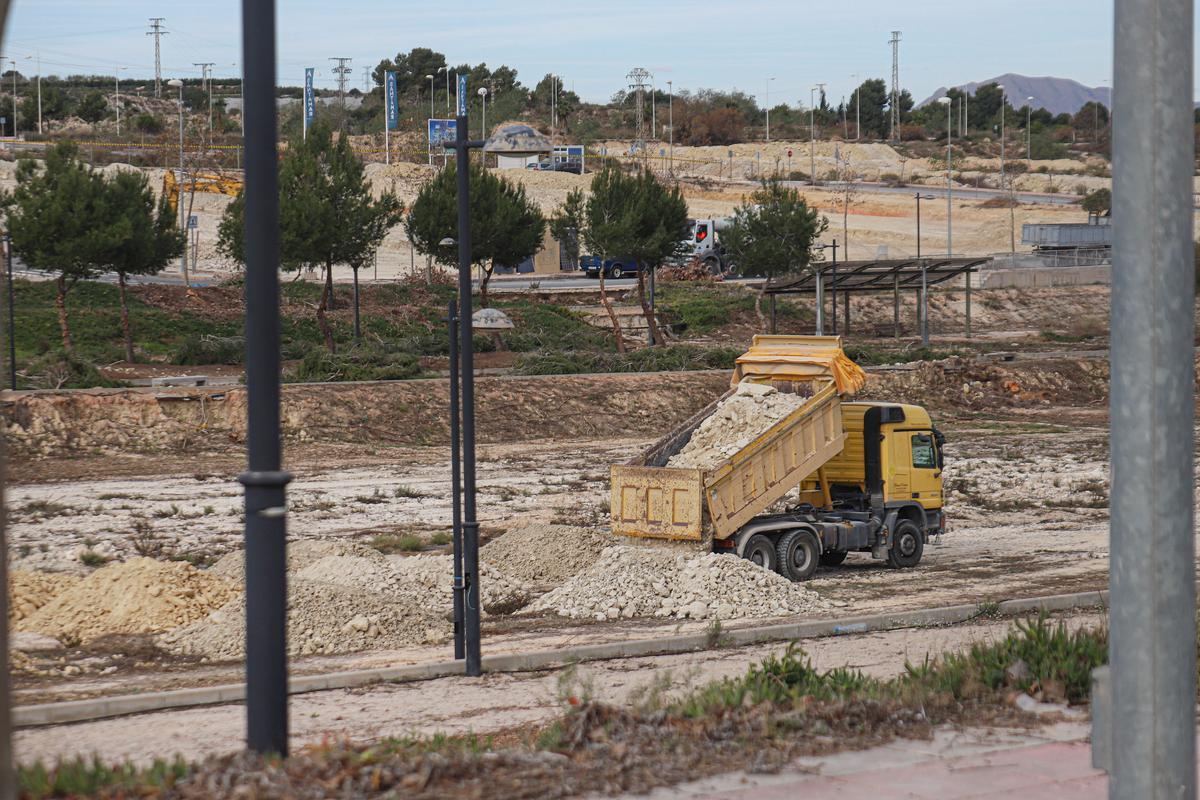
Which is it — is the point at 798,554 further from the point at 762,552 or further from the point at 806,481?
the point at 806,481

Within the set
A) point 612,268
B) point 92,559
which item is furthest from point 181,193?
point 92,559

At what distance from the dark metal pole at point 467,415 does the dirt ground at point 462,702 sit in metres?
0.49

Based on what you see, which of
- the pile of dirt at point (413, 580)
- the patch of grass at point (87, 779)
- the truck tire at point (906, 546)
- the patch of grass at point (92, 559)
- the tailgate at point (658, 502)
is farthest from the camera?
the truck tire at point (906, 546)

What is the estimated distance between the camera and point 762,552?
20953mm

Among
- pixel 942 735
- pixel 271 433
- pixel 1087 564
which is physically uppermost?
pixel 271 433

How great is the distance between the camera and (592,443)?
38.9m

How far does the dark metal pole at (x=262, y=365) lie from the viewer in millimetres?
6121

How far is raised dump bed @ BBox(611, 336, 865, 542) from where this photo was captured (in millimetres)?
19953

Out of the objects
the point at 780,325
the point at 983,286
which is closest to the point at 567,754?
the point at 780,325

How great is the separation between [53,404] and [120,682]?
23.0m

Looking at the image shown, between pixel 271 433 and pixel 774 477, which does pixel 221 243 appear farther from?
pixel 271 433

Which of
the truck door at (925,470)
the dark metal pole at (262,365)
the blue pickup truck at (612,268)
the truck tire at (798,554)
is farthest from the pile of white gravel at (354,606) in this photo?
the blue pickup truck at (612,268)

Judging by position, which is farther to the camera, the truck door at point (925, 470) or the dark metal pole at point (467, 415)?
the truck door at point (925, 470)

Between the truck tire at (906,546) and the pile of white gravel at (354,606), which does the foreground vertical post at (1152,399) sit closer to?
the pile of white gravel at (354,606)
